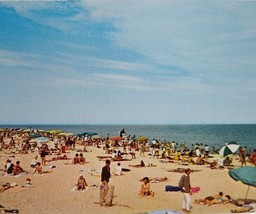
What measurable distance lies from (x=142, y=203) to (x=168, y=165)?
7.78m

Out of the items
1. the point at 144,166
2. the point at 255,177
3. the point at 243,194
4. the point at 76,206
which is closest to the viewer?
the point at 255,177

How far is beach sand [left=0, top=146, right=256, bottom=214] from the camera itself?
935cm

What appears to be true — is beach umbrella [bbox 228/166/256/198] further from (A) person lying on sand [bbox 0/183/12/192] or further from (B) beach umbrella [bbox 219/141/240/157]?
(A) person lying on sand [bbox 0/183/12/192]

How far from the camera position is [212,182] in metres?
13.0

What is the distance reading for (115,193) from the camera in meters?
11.0

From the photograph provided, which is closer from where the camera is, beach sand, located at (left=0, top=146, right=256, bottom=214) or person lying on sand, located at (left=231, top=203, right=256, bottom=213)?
person lying on sand, located at (left=231, top=203, right=256, bottom=213)

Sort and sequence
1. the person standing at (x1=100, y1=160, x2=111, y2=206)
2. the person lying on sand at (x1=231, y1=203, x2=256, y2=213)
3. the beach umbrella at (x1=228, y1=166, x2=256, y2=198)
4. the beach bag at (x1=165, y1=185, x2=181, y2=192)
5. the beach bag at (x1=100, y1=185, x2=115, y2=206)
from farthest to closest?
the beach bag at (x1=165, y1=185, x2=181, y2=192) < the beach bag at (x1=100, y1=185, x2=115, y2=206) < the person standing at (x1=100, y1=160, x2=111, y2=206) < the person lying on sand at (x1=231, y1=203, x2=256, y2=213) < the beach umbrella at (x1=228, y1=166, x2=256, y2=198)

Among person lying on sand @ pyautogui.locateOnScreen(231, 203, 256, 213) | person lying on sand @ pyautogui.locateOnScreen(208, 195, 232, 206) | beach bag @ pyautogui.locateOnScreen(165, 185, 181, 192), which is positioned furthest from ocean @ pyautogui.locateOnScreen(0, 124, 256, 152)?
person lying on sand @ pyautogui.locateOnScreen(231, 203, 256, 213)

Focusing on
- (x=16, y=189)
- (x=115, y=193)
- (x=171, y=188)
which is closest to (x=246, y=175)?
(x=171, y=188)

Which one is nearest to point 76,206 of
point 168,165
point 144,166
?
Answer: point 144,166

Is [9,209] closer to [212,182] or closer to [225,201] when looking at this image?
[225,201]

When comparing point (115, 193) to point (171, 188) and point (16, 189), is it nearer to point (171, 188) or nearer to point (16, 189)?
point (171, 188)

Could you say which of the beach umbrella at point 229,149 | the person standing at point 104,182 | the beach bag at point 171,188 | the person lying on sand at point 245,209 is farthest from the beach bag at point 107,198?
the beach umbrella at point 229,149

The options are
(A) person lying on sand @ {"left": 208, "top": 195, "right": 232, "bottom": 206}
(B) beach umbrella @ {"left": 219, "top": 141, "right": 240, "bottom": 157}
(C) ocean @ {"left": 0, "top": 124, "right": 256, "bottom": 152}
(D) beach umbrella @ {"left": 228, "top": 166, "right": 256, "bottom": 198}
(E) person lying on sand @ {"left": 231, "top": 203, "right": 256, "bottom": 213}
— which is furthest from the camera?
(C) ocean @ {"left": 0, "top": 124, "right": 256, "bottom": 152}
